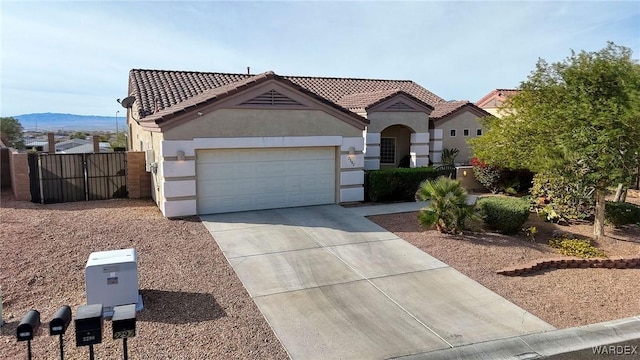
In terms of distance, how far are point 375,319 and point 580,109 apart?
322 inches

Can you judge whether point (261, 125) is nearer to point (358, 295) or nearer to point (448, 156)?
point (358, 295)

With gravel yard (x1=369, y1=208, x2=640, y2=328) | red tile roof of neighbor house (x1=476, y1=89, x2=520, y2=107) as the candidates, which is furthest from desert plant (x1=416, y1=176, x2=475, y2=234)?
red tile roof of neighbor house (x1=476, y1=89, x2=520, y2=107)

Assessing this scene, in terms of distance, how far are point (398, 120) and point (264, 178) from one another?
27.7 ft

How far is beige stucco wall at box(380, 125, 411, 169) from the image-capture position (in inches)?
913

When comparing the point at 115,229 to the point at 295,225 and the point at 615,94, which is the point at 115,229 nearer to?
the point at 295,225

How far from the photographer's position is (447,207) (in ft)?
41.1

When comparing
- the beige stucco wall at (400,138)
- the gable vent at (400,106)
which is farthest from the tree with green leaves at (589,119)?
the beige stucco wall at (400,138)

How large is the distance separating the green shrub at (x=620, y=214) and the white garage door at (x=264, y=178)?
8730mm

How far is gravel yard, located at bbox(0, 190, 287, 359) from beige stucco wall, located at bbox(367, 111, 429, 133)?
9.95 meters

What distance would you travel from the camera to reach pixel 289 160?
15594 mm

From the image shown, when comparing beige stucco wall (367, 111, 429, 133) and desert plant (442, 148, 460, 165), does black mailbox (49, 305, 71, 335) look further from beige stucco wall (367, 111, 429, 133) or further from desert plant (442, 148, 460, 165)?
desert plant (442, 148, 460, 165)

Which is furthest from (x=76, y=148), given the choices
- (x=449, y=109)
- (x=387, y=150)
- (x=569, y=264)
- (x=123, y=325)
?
(x=569, y=264)

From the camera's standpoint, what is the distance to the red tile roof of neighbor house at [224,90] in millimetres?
14859

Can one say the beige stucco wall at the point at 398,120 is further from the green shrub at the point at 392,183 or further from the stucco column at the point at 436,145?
the green shrub at the point at 392,183
